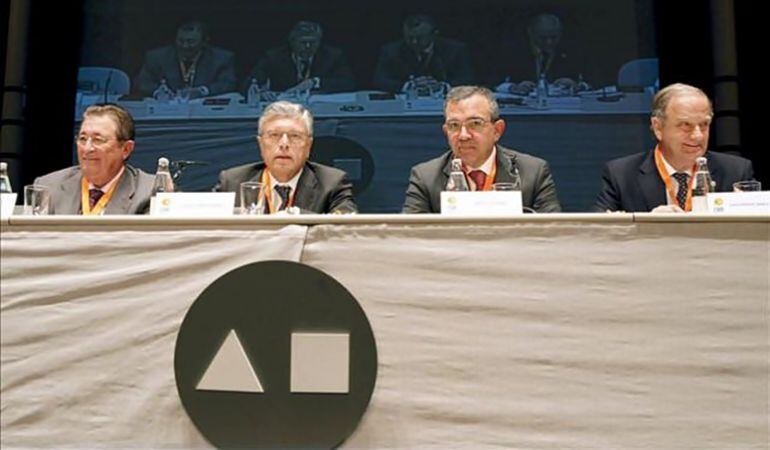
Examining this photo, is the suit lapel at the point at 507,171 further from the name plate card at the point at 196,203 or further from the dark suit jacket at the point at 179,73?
the dark suit jacket at the point at 179,73

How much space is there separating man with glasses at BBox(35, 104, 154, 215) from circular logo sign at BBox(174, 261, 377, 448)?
4.09ft

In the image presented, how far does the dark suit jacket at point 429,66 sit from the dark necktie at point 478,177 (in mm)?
1174

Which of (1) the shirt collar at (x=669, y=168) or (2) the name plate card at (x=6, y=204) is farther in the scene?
(1) the shirt collar at (x=669, y=168)

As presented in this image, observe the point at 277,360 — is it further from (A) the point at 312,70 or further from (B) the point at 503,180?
(A) the point at 312,70

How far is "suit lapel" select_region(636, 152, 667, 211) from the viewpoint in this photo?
2.72 meters

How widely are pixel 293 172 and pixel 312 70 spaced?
1302 millimetres

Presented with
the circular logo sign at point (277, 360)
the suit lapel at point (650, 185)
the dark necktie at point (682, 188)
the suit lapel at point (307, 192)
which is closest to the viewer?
the circular logo sign at point (277, 360)

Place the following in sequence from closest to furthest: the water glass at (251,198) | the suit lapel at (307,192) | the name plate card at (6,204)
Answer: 1. the name plate card at (6,204)
2. the water glass at (251,198)
3. the suit lapel at (307,192)

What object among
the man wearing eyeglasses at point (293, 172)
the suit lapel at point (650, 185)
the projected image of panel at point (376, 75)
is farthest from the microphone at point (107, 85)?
the suit lapel at point (650, 185)

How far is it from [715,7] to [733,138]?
2.08ft

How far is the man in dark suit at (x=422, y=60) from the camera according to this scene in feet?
13.0

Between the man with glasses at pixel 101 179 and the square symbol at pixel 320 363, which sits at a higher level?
the man with glasses at pixel 101 179

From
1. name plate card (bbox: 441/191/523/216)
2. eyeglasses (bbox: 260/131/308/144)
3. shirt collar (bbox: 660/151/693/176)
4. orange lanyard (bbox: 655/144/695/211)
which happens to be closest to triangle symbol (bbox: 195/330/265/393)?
name plate card (bbox: 441/191/523/216)

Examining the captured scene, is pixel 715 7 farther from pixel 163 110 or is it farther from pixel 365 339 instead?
pixel 365 339
